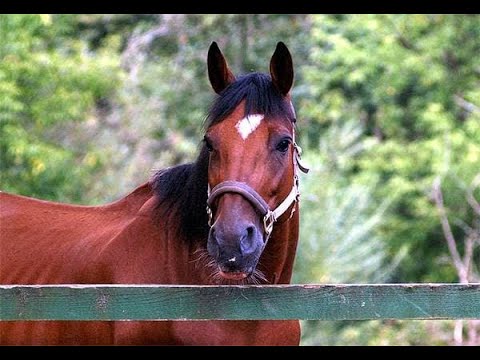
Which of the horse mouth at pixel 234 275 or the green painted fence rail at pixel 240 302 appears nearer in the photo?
the green painted fence rail at pixel 240 302

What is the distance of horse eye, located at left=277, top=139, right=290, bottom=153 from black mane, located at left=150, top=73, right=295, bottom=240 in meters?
0.12

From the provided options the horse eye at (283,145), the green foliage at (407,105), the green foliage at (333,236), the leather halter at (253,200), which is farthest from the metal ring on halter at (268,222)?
the green foliage at (407,105)

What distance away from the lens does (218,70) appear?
4621 millimetres

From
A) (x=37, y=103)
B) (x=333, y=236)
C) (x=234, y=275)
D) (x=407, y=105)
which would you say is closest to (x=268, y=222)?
(x=234, y=275)

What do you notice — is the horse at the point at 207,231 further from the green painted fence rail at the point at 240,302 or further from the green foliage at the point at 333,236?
the green foliage at the point at 333,236

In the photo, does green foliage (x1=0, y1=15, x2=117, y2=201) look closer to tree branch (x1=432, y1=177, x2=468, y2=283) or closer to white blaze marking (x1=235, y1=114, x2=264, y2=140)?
tree branch (x1=432, y1=177, x2=468, y2=283)

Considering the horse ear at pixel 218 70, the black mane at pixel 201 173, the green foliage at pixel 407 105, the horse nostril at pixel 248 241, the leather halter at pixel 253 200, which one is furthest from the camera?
the green foliage at pixel 407 105

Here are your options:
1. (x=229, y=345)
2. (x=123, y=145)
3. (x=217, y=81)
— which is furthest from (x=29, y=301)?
(x=123, y=145)

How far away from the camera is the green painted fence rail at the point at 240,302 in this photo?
12.6ft

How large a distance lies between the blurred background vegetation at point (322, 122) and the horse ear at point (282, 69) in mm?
8126

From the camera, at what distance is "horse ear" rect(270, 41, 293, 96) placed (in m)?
4.52

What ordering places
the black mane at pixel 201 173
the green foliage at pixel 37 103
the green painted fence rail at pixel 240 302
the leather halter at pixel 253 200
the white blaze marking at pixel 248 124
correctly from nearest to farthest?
1. the green painted fence rail at pixel 240 302
2. the leather halter at pixel 253 200
3. the white blaze marking at pixel 248 124
4. the black mane at pixel 201 173
5. the green foliage at pixel 37 103

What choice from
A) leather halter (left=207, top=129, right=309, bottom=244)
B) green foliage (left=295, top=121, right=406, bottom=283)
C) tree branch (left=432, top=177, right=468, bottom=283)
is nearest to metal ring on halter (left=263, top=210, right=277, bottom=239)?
leather halter (left=207, top=129, right=309, bottom=244)

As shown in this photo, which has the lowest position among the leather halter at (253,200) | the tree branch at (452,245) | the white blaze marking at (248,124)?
the tree branch at (452,245)
